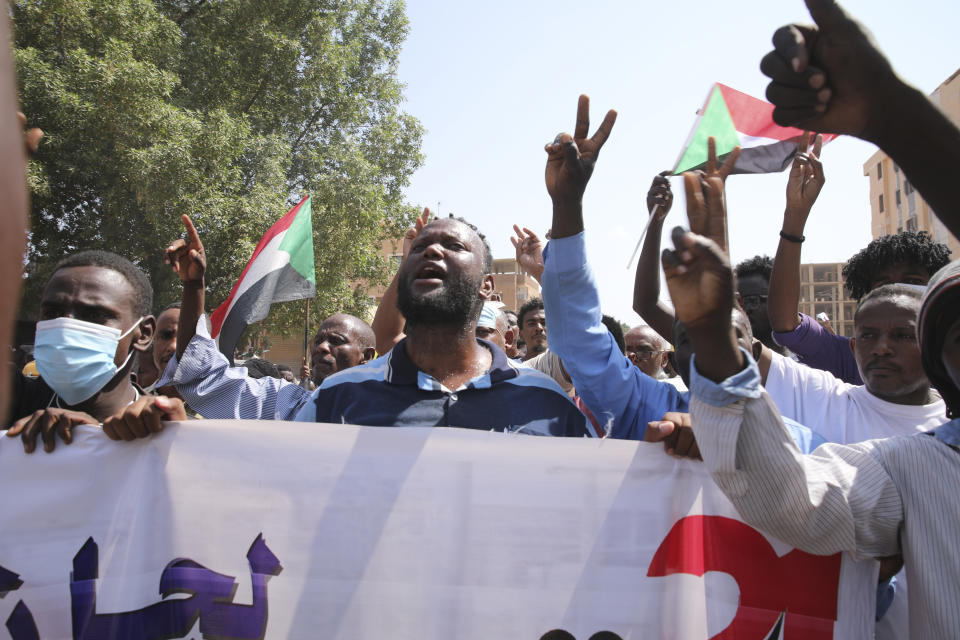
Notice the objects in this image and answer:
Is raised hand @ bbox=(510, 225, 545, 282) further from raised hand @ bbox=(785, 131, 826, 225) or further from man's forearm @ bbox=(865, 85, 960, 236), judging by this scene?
man's forearm @ bbox=(865, 85, 960, 236)

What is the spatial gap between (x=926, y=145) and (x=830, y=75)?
266mm

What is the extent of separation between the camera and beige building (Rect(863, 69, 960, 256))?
88.6 feet

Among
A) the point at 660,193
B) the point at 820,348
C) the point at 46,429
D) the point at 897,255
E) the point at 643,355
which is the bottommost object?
the point at 46,429

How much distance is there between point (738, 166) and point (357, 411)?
3.30m

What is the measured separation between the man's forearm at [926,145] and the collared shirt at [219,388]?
2.16m

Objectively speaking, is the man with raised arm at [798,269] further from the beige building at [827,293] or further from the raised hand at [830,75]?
the beige building at [827,293]

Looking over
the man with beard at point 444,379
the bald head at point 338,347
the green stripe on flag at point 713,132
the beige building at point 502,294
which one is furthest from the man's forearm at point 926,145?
the beige building at point 502,294

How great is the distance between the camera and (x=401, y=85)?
1805 centimetres

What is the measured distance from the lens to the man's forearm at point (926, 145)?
1.49 metres

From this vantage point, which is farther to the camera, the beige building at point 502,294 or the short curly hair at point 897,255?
the beige building at point 502,294

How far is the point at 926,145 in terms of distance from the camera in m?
1.50

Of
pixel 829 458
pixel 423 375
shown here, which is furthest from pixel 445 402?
pixel 829 458

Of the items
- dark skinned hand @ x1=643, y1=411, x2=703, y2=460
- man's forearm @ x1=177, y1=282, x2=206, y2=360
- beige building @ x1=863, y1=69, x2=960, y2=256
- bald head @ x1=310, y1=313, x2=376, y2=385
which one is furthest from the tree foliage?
beige building @ x1=863, y1=69, x2=960, y2=256

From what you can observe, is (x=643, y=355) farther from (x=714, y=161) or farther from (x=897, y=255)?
(x=714, y=161)
